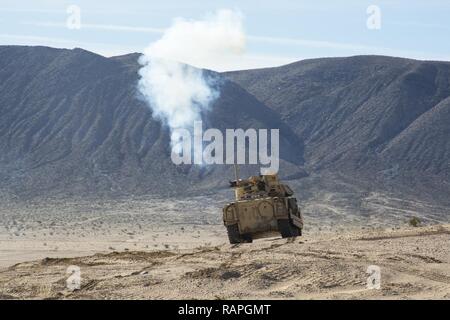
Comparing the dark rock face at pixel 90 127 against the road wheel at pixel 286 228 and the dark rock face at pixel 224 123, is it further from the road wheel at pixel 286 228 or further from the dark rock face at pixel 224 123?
the road wheel at pixel 286 228

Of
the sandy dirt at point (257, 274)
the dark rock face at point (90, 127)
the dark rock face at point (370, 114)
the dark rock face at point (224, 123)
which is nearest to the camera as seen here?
the sandy dirt at point (257, 274)

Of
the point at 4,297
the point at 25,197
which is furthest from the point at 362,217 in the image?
the point at 4,297

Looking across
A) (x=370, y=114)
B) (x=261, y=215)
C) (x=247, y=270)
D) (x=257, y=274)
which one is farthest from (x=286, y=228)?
(x=370, y=114)

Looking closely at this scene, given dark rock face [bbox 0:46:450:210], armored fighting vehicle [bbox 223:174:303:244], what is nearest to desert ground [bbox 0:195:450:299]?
armored fighting vehicle [bbox 223:174:303:244]

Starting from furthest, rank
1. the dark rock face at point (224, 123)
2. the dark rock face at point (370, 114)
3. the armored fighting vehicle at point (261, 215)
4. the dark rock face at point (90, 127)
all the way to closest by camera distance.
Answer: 1. the dark rock face at point (370, 114)
2. the dark rock face at point (224, 123)
3. the dark rock face at point (90, 127)
4. the armored fighting vehicle at point (261, 215)

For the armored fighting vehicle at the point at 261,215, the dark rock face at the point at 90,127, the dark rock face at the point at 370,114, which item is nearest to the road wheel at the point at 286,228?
the armored fighting vehicle at the point at 261,215

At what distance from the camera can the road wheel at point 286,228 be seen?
2394cm

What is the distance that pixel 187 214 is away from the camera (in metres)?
51.5

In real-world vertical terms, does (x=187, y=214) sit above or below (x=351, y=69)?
below

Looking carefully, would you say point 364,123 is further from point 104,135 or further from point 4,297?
point 4,297

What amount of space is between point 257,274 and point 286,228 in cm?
923

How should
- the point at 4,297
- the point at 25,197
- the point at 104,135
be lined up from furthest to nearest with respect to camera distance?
the point at 104,135
the point at 25,197
the point at 4,297

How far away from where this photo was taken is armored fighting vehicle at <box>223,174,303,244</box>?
78.1 feet

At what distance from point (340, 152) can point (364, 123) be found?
7323 millimetres
